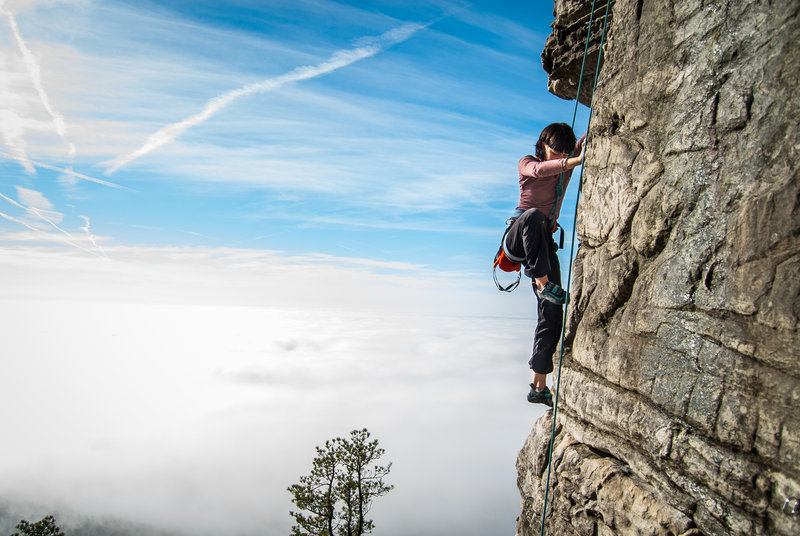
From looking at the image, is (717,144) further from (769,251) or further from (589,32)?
(589,32)

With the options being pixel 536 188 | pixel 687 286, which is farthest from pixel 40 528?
pixel 687 286

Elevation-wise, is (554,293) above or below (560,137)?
below

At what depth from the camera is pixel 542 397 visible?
27.8ft

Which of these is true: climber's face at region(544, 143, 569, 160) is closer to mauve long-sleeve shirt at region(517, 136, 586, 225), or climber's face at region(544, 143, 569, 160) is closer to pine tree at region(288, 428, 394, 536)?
mauve long-sleeve shirt at region(517, 136, 586, 225)

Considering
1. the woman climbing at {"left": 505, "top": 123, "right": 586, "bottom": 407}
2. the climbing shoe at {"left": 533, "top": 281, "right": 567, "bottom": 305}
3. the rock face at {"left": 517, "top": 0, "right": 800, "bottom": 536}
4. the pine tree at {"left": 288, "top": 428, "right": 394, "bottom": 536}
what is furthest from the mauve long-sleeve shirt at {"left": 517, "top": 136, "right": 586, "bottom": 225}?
the pine tree at {"left": 288, "top": 428, "right": 394, "bottom": 536}

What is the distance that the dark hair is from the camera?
26.8ft

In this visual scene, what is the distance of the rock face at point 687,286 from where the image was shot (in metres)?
4.53

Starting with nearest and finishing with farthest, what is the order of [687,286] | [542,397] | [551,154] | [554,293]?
[687,286] → [554,293] → [551,154] → [542,397]

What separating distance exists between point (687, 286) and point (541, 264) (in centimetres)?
285

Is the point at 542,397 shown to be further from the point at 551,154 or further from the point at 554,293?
the point at 551,154

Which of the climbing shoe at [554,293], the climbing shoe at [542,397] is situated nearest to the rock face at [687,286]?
the climbing shoe at [554,293]

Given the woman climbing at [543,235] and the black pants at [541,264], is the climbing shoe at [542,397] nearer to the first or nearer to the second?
the woman climbing at [543,235]

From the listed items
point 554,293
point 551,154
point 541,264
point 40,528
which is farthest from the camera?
point 40,528

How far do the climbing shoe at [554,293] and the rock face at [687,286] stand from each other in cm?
53
